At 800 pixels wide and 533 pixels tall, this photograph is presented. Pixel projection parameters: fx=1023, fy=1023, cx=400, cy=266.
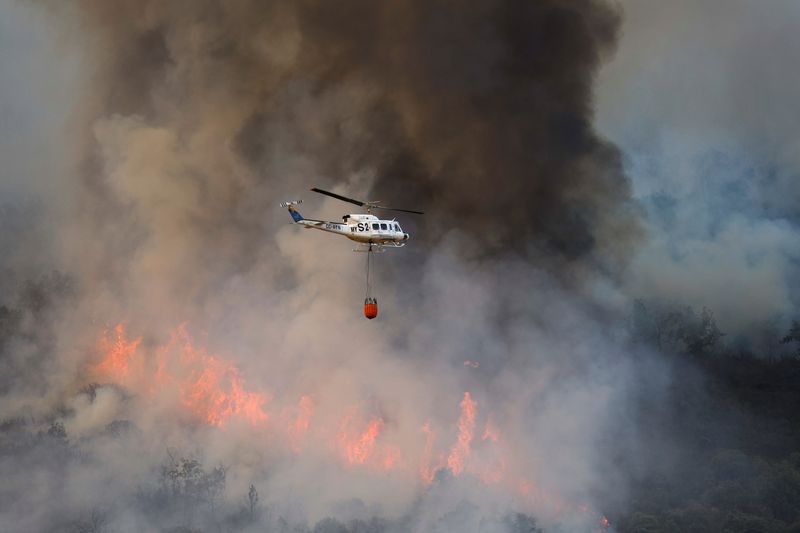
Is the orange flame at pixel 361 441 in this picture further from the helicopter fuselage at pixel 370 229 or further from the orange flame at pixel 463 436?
the helicopter fuselage at pixel 370 229

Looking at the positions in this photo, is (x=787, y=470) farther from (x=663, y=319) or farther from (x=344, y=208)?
(x=344, y=208)

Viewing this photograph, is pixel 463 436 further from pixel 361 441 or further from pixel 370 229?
pixel 370 229

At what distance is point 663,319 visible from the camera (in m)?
117

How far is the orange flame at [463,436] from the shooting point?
91062 mm

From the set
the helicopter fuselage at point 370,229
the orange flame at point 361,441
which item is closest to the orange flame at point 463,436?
the orange flame at point 361,441

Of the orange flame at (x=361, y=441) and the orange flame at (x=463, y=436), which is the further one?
the orange flame at (x=361, y=441)

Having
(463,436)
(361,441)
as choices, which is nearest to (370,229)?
(361,441)

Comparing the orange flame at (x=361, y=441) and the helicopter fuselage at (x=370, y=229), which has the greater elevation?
the helicopter fuselage at (x=370, y=229)

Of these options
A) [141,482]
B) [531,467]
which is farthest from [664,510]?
[141,482]

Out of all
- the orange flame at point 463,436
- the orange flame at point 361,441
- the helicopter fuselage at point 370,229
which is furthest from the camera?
the orange flame at point 361,441

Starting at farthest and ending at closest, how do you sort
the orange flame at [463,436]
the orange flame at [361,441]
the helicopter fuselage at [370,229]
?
the orange flame at [361,441] → the orange flame at [463,436] → the helicopter fuselage at [370,229]

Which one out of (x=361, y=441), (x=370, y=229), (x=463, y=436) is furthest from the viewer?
(x=463, y=436)

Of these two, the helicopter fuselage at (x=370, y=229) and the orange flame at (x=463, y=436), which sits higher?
the helicopter fuselage at (x=370, y=229)

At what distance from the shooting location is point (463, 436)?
3661 inches
